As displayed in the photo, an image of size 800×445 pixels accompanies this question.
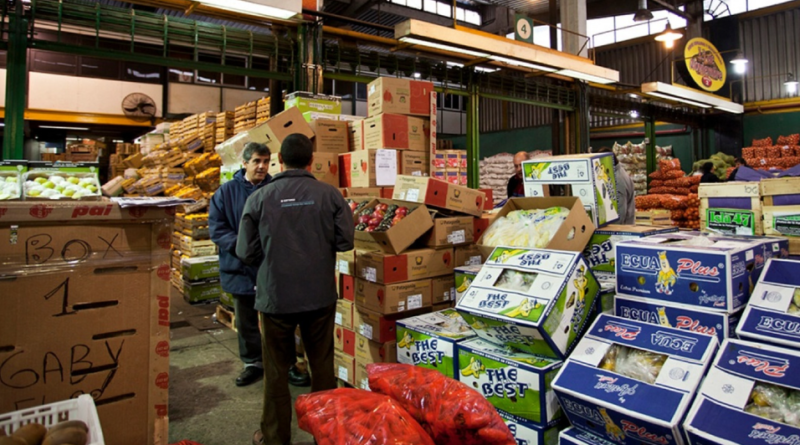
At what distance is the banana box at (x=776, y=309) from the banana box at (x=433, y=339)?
1.24m

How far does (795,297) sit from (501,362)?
1.20 m

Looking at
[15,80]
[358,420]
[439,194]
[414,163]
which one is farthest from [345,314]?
[15,80]

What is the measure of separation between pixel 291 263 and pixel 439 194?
1322 mm

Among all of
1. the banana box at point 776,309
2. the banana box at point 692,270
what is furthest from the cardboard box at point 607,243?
the banana box at point 776,309

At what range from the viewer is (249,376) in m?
3.80

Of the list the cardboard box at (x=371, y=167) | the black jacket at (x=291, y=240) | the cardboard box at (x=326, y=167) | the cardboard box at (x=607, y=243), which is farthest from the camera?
the cardboard box at (x=326, y=167)

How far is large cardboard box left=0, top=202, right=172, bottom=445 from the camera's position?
181 cm

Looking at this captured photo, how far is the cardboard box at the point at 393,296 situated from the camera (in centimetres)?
312

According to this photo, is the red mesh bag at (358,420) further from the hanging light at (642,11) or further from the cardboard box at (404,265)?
the hanging light at (642,11)

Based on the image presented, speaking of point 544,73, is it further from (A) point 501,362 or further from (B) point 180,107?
(B) point 180,107

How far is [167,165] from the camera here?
28.1ft

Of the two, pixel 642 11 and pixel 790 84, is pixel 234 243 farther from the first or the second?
pixel 790 84

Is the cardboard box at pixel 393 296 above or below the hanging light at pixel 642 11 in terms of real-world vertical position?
below

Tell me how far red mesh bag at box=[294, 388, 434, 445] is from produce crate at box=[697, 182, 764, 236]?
2915mm
